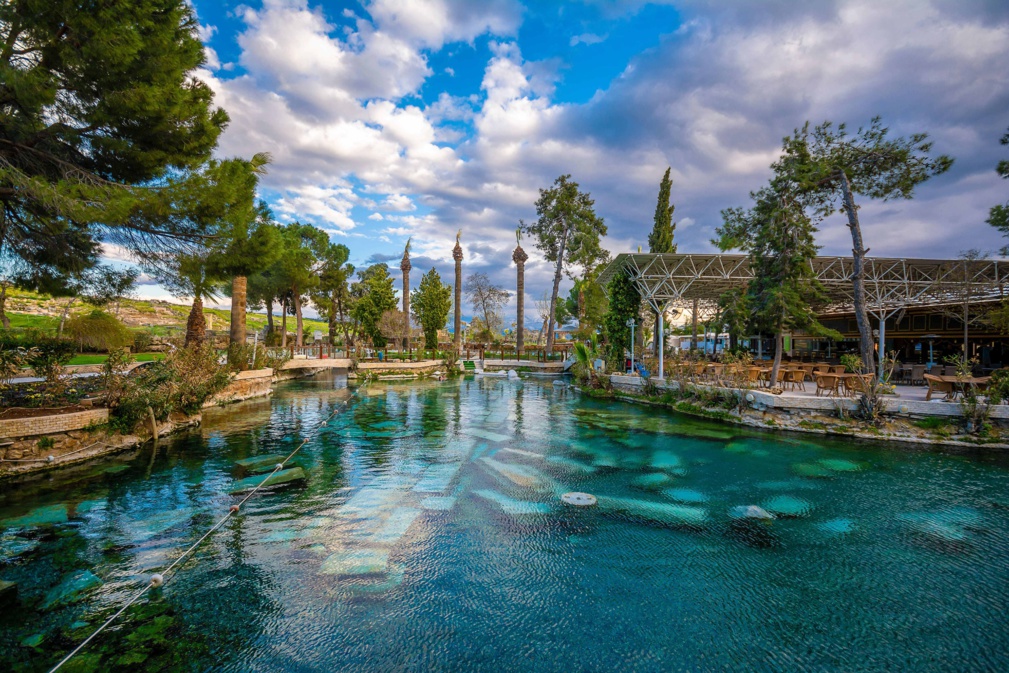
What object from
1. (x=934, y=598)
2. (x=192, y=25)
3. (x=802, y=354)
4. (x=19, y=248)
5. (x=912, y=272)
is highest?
(x=192, y=25)

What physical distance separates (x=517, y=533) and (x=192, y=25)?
34.9 feet

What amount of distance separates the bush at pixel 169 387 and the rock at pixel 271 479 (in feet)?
12.7

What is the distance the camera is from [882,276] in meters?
16.6

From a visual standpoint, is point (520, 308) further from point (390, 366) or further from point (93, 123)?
point (93, 123)

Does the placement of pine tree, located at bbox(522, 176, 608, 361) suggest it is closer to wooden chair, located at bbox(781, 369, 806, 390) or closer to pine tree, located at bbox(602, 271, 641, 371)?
pine tree, located at bbox(602, 271, 641, 371)

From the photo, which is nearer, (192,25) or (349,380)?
(192,25)

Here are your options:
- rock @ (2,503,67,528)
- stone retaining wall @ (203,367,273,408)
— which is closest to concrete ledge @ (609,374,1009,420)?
rock @ (2,503,67,528)

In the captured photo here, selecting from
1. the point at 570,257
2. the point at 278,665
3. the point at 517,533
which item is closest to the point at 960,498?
the point at 517,533

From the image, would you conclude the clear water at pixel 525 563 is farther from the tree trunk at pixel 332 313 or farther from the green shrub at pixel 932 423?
the tree trunk at pixel 332 313

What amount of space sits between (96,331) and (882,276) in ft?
102

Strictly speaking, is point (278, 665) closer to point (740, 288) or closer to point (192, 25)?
point (192, 25)

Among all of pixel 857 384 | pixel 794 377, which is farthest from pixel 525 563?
pixel 794 377

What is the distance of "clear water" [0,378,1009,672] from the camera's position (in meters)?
3.17

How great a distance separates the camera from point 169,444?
29.8 ft
